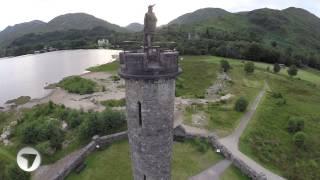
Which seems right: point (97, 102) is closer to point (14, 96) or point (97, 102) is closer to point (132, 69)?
point (14, 96)

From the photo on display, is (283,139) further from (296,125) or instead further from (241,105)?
(241,105)

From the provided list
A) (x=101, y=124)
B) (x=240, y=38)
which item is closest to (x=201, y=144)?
(x=101, y=124)

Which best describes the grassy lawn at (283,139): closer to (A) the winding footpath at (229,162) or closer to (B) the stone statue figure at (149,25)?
(A) the winding footpath at (229,162)

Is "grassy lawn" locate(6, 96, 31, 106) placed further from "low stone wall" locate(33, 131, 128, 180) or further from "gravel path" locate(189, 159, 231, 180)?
"gravel path" locate(189, 159, 231, 180)

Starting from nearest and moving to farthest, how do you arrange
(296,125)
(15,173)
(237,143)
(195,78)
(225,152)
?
(15,173) < (225,152) < (237,143) < (296,125) < (195,78)

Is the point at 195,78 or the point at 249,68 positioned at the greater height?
the point at 249,68

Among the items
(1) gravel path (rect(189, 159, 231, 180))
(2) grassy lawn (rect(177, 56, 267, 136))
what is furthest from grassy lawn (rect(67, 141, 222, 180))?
(2) grassy lawn (rect(177, 56, 267, 136))
